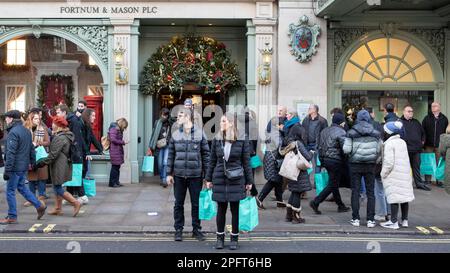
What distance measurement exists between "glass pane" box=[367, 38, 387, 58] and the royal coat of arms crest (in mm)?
1705

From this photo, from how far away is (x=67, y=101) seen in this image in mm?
15523

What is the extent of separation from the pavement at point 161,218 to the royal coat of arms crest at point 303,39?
11.5 feet

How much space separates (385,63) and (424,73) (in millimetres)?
1038

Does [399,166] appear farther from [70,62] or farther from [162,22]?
[70,62]

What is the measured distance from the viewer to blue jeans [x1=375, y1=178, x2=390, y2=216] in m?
9.93

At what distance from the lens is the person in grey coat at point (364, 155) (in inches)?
371

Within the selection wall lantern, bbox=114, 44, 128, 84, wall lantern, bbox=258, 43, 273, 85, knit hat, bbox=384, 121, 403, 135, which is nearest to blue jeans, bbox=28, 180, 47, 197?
wall lantern, bbox=114, 44, 128, 84

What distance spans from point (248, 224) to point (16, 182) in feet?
12.6

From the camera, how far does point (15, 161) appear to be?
30.9 feet

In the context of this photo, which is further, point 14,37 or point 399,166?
point 14,37

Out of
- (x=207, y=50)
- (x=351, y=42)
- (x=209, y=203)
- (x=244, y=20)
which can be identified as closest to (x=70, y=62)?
(x=207, y=50)

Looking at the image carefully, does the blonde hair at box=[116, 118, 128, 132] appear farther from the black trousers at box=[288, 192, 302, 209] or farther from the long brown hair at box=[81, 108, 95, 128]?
the black trousers at box=[288, 192, 302, 209]

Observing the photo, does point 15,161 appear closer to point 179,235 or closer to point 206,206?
point 179,235

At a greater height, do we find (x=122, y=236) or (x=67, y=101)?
(x=67, y=101)
